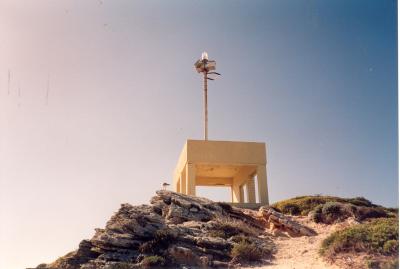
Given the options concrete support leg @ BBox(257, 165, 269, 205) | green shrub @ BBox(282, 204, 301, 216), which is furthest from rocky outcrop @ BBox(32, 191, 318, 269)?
concrete support leg @ BBox(257, 165, 269, 205)

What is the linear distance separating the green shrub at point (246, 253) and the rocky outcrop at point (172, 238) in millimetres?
68

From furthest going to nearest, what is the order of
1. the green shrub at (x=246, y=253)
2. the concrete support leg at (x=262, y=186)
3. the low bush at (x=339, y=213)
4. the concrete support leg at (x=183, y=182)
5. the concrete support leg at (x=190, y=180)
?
the concrete support leg at (x=183, y=182) → the concrete support leg at (x=262, y=186) → the concrete support leg at (x=190, y=180) → the low bush at (x=339, y=213) → the green shrub at (x=246, y=253)

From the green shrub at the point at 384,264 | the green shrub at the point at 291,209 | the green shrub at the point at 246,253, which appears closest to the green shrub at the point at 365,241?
the green shrub at the point at 384,264

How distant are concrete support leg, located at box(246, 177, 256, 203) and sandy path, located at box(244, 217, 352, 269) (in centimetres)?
917

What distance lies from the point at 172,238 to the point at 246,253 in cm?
326

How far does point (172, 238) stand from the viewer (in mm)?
17625

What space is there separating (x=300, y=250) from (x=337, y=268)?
3.31 m

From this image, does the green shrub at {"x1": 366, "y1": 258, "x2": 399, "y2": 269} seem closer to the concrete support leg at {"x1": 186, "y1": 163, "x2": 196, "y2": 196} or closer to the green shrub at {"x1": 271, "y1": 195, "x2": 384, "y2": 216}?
the green shrub at {"x1": 271, "y1": 195, "x2": 384, "y2": 216}

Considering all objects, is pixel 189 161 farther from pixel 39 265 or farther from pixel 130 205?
pixel 39 265

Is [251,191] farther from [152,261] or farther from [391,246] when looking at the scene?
[152,261]

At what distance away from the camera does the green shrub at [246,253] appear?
16438 mm

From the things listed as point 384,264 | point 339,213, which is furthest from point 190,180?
point 384,264

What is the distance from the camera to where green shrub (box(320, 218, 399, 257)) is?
1511cm

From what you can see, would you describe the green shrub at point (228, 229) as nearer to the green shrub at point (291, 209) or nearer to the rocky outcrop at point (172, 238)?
the rocky outcrop at point (172, 238)
